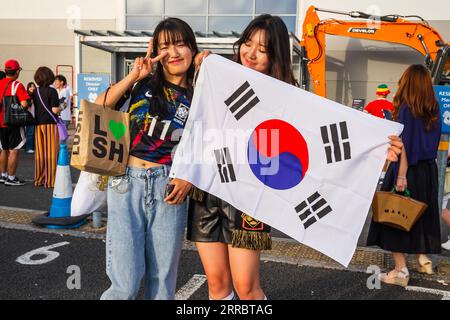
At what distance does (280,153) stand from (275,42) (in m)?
0.57

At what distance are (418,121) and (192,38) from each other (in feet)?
7.57

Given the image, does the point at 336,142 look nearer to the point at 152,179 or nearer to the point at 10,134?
the point at 152,179

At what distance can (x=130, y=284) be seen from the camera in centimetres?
226

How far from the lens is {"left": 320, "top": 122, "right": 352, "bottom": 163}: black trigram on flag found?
230 cm

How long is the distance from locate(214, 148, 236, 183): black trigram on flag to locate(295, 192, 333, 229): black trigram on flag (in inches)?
15.3

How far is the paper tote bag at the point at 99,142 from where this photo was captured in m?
2.16

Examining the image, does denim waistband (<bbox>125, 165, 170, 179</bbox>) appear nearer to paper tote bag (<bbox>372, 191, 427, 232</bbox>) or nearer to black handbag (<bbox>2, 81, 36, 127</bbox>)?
paper tote bag (<bbox>372, 191, 427, 232</bbox>)

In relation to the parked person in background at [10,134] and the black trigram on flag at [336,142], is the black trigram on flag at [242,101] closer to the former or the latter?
the black trigram on flag at [336,142]

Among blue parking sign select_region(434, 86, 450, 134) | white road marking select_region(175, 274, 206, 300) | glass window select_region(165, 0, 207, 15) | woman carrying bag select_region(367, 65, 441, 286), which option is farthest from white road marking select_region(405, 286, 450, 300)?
glass window select_region(165, 0, 207, 15)

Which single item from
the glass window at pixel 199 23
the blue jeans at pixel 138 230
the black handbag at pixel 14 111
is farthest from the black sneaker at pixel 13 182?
the glass window at pixel 199 23

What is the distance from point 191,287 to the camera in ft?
11.8

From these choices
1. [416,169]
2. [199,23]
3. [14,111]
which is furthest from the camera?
[199,23]

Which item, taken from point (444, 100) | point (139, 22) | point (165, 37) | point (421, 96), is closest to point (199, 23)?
point (139, 22)
